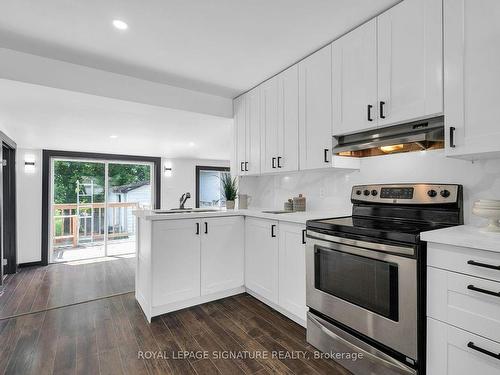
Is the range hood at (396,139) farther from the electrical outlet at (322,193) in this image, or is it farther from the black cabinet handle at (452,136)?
the electrical outlet at (322,193)

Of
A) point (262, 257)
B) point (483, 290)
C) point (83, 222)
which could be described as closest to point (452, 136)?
point (483, 290)

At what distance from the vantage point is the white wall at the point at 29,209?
4.72 metres

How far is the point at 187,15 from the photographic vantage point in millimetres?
1893

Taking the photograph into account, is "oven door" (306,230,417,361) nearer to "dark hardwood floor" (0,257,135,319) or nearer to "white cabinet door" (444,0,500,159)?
"white cabinet door" (444,0,500,159)

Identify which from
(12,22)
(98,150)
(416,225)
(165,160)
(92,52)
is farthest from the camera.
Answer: (165,160)

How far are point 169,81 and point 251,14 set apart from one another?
4.54 feet

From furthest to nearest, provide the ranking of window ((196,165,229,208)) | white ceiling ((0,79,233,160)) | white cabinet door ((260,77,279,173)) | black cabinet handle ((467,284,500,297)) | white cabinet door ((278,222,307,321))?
window ((196,165,229,208)), white cabinet door ((260,77,279,173)), white ceiling ((0,79,233,160)), white cabinet door ((278,222,307,321)), black cabinet handle ((467,284,500,297))

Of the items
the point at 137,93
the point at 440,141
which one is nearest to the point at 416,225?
the point at 440,141

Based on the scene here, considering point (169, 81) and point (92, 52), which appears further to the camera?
point (169, 81)

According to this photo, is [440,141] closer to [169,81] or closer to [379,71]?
[379,71]

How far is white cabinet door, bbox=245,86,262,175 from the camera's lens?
319 cm

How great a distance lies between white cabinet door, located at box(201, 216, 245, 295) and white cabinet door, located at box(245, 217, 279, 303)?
3.5 inches

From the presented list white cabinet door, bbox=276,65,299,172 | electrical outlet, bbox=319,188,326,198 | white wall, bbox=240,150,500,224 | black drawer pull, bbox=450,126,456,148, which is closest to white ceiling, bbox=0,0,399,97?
white cabinet door, bbox=276,65,299,172

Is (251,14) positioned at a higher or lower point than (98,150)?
higher
